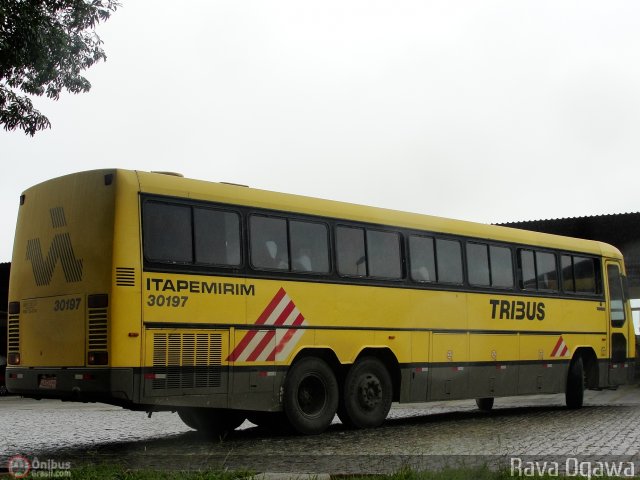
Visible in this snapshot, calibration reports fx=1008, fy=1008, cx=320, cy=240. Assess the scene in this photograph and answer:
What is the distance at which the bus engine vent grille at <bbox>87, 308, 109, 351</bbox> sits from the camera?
11711 mm

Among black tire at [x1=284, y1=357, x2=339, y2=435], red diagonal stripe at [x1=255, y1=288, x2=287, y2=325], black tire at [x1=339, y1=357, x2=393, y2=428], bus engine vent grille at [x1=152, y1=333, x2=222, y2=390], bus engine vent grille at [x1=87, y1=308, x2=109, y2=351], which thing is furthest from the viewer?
black tire at [x1=339, y1=357, x2=393, y2=428]

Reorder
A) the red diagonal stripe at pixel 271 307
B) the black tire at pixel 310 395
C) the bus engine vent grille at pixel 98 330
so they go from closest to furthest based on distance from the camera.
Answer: the bus engine vent grille at pixel 98 330 → the red diagonal stripe at pixel 271 307 → the black tire at pixel 310 395

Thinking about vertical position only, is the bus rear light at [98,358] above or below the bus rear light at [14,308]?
below

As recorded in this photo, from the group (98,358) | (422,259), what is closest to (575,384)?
(422,259)

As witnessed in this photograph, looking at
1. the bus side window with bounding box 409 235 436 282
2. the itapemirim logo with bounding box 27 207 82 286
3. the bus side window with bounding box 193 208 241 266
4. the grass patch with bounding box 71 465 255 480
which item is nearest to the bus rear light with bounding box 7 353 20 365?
the itapemirim logo with bounding box 27 207 82 286

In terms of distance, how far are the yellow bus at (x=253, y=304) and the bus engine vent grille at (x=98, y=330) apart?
0.02 metres

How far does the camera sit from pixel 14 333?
1326 cm

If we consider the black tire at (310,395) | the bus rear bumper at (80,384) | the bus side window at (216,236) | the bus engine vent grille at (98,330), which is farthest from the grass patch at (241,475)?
the black tire at (310,395)

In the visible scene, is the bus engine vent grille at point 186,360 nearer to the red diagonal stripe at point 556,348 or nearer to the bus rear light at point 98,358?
the bus rear light at point 98,358

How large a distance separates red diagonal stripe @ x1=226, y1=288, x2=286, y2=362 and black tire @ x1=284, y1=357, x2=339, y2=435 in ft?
2.89

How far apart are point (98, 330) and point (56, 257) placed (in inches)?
56.6

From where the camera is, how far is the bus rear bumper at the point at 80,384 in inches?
457

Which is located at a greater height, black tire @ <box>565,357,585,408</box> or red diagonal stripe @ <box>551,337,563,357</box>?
red diagonal stripe @ <box>551,337,563,357</box>

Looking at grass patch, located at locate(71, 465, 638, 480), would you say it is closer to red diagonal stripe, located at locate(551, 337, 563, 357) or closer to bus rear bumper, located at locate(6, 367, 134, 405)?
bus rear bumper, located at locate(6, 367, 134, 405)
